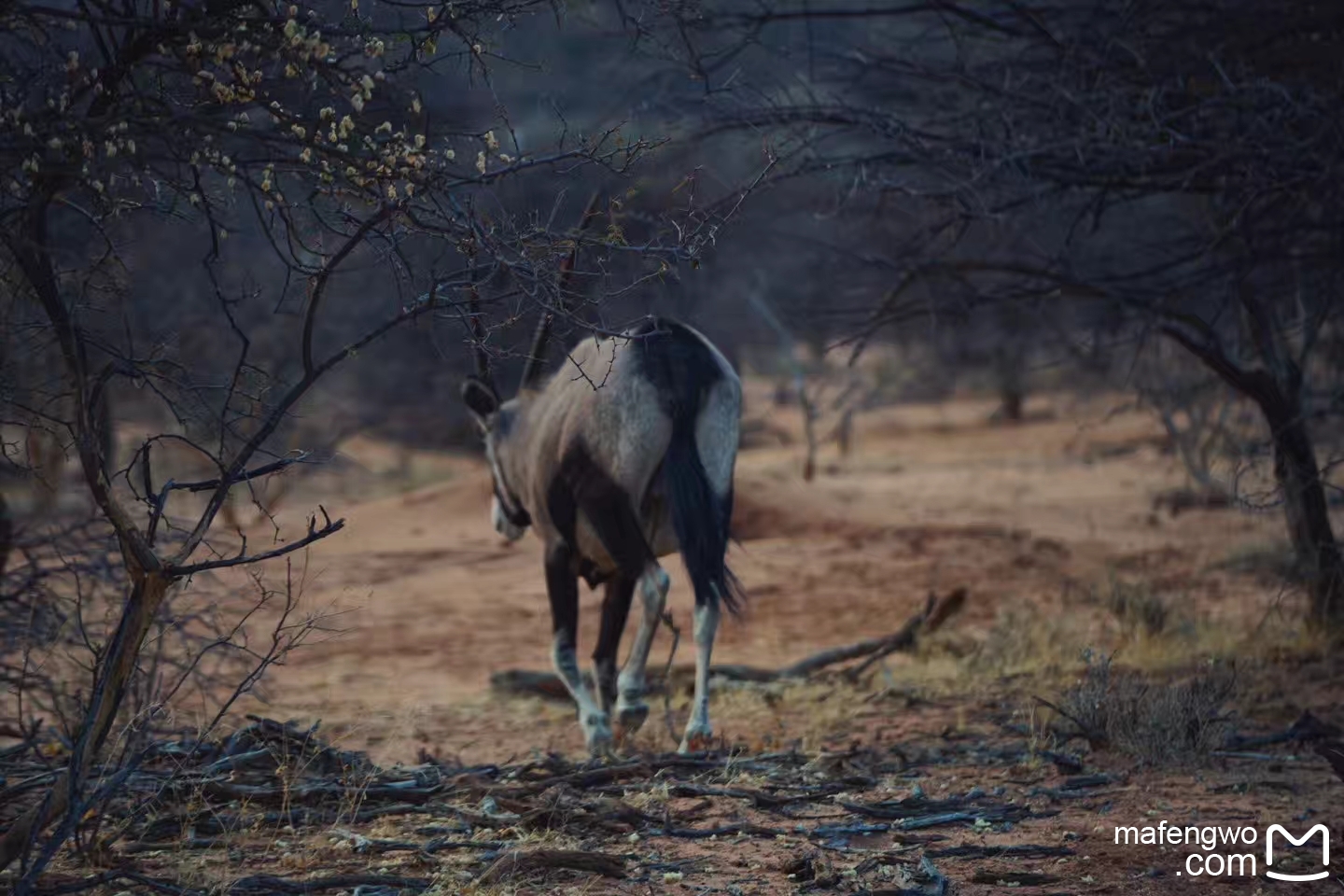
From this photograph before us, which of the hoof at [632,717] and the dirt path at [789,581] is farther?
the dirt path at [789,581]

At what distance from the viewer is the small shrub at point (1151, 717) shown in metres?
5.42

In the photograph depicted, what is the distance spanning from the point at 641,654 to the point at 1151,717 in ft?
7.55

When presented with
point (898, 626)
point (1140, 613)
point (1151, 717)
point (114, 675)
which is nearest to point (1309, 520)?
point (1140, 613)

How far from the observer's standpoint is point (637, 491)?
645 centimetres

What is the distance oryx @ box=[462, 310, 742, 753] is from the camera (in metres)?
6.37

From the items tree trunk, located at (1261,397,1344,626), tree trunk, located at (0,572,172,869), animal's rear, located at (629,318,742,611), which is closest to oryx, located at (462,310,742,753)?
animal's rear, located at (629,318,742,611)

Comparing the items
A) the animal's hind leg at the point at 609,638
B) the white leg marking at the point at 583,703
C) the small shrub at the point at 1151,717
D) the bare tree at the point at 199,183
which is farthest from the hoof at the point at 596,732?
the bare tree at the point at 199,183

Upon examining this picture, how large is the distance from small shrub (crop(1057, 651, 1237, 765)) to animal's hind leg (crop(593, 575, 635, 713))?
2.08 metres

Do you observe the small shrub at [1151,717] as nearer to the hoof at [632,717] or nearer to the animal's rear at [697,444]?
the animal's rear at [697,444]

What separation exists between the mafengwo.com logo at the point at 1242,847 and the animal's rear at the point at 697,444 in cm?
232

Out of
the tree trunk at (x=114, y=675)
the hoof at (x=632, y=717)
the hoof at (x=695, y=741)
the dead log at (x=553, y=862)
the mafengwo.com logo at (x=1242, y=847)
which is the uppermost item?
the tree trunk at (x=114, y=675)

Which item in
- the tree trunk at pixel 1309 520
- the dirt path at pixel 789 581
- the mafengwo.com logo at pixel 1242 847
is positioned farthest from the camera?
the dirt path at pixel 789 581

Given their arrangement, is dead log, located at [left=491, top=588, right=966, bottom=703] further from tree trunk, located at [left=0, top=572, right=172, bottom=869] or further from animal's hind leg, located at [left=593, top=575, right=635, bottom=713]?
tree trunk, located at [left=0, top=572, right=172, bottom=869]

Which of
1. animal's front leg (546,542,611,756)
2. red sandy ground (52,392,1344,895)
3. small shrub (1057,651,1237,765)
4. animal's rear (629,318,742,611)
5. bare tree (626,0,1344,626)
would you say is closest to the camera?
red sandy ground (52,392,1344,895)
